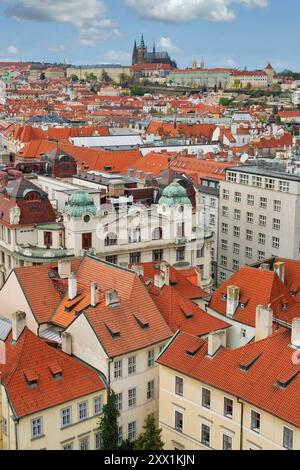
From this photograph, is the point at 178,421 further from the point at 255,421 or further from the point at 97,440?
the point at 255,421

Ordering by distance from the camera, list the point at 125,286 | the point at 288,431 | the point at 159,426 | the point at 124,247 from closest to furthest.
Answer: the point at 288,431 → the point at 159,426 → the point at 125,286 → the point at 124,247

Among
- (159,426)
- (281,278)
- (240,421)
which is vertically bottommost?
(159,426)

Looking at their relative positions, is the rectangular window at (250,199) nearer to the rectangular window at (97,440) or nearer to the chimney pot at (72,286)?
the chimney pot at (72,286)

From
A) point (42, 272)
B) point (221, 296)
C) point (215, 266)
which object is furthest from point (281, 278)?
point (215, 266)

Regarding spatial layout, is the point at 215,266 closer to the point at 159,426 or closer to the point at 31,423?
the point at 159,426

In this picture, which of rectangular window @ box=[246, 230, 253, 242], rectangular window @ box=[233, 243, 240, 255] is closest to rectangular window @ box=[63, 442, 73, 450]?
rectangular window @ box=[246, 230, 253, 242]

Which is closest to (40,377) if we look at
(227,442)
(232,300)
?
(227,442)

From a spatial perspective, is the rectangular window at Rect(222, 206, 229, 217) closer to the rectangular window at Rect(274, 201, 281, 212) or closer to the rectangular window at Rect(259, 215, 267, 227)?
the rectangular window at Rect(259, 215, 267, 227)
